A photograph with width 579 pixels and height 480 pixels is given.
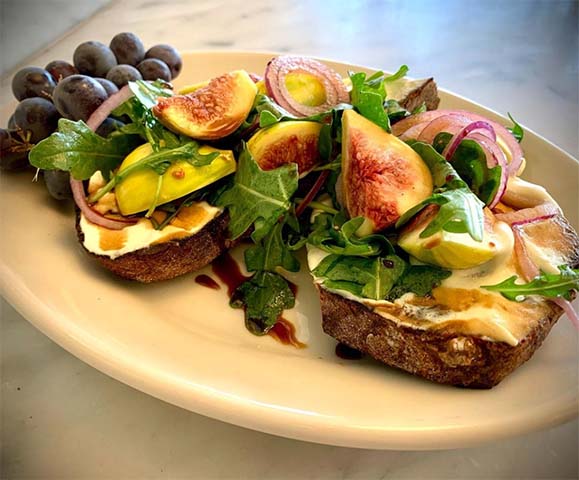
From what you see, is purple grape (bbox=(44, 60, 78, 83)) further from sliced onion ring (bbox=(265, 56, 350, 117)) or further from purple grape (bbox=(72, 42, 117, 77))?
sliced onion ring (bbox=(265, 56, 350, 117))

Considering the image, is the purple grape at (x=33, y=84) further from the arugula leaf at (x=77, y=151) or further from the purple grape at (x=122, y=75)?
Answer: the arugula leaf at (x=77, y=151)

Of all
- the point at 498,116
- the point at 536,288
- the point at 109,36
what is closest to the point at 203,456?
the point at 536,288

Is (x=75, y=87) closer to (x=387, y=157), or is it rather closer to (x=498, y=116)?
(x=387, y=157)

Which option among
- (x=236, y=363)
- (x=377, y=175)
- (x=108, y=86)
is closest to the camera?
(x=236, y=363)

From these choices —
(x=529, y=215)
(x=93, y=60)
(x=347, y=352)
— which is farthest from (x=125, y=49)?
(x=529, y=215)

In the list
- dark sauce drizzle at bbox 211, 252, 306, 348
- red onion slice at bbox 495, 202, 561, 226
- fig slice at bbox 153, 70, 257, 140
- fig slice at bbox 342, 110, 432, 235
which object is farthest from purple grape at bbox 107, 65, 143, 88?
red onion slice at bbox 495, 202, 561, 226

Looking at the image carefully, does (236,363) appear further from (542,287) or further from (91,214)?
(542,287)
